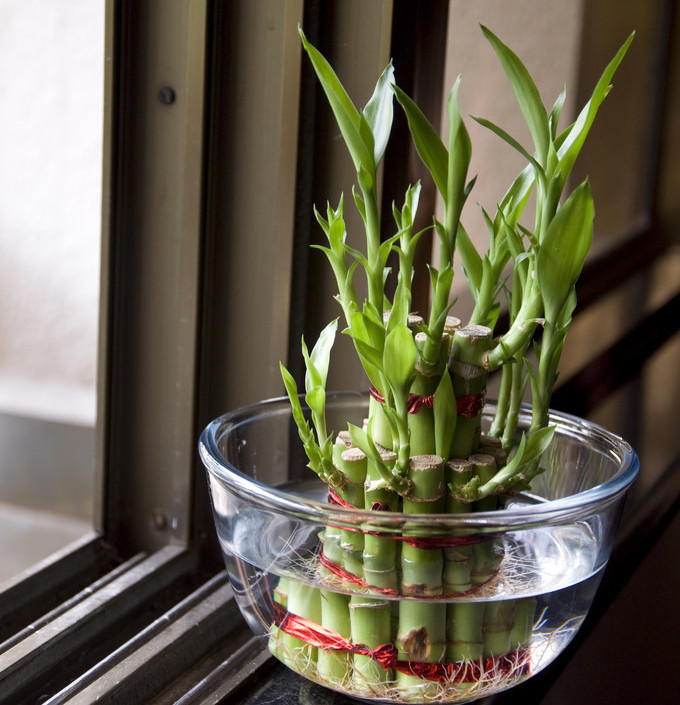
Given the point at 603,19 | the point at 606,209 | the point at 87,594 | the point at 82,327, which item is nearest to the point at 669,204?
the point at 606,209

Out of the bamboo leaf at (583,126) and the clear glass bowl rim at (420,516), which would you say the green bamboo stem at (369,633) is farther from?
the bamboo leaf at (583,126)

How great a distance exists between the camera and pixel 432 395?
34cm

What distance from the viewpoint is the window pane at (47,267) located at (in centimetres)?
84

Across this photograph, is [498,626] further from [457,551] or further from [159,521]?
[159,521]

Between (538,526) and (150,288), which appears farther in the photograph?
(150,288)

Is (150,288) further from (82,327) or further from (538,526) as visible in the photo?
(82,327)

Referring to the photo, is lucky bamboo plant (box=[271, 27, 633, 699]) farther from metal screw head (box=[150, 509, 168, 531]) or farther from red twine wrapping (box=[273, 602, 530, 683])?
metal screw head (box=[150, 509, 168, 531])

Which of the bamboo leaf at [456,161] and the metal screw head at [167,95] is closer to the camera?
the bamboo leaf at [456,161]

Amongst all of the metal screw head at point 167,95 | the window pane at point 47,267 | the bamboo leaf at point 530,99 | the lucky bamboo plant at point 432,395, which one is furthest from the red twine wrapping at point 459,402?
the window pane at point 47,267

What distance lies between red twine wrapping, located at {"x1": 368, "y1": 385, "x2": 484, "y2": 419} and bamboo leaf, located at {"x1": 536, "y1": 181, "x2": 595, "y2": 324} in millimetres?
52

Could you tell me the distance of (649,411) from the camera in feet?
3.33

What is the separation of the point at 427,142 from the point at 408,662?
21 cm

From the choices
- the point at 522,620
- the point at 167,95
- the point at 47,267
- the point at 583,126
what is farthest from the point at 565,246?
the point at 47,267

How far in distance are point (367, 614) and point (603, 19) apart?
0.86 meters
